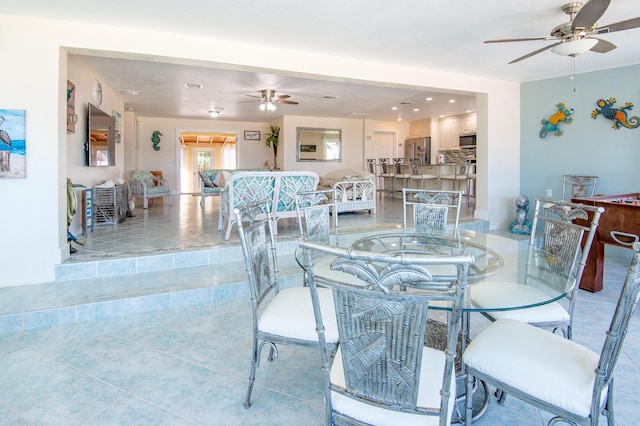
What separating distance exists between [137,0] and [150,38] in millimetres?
634

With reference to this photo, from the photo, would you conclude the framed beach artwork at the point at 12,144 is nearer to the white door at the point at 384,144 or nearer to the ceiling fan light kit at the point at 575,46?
the ceiling fan light kit at the point at 575,46

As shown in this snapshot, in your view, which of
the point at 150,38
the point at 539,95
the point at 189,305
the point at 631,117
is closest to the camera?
the point at 189,305

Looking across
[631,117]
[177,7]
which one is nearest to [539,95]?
[631,117]

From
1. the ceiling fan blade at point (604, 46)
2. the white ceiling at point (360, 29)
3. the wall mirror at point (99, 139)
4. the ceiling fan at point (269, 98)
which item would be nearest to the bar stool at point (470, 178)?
the white ceiling at point (360, 29)

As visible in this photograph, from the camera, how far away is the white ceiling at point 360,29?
9.43 feet

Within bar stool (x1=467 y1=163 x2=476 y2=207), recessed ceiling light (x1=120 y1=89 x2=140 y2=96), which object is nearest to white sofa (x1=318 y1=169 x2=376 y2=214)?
bar stool (x1=467 y1=163 x2=476 y2=207)

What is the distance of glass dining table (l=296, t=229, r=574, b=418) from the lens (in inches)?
66.2

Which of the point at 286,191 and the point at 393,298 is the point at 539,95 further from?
the point at 393,298

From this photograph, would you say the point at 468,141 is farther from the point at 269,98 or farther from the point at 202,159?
the point at 202,159

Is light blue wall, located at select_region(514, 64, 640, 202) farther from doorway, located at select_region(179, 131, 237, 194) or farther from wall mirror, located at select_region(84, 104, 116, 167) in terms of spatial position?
doorway, located at select_region(179, 131, 237, 194)

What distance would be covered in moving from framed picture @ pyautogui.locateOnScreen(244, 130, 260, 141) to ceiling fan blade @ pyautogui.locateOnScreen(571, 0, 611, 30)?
894 cm

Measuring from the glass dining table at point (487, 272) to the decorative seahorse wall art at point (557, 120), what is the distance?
11.4ft

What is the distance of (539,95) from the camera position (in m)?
5.32

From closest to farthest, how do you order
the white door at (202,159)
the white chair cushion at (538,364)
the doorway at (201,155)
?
the white chair cushion at (538,364) < the doorway at (201,155) < the white door at (202,159)
